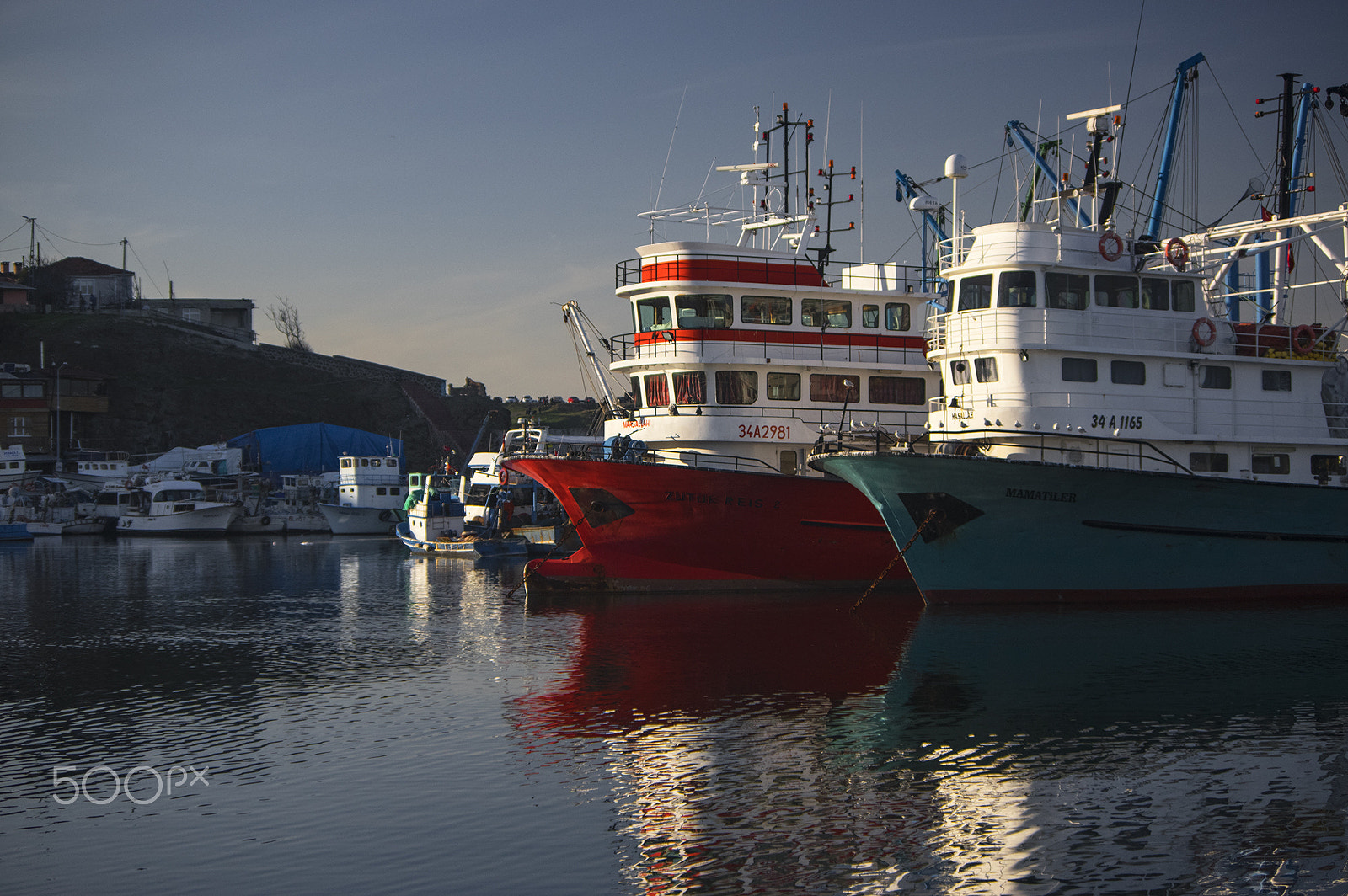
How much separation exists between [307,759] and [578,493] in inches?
559

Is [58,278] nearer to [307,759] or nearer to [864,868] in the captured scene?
[307,759]

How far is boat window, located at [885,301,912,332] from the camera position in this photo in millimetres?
31969

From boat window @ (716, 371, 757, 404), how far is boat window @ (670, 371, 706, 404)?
0.42 metres

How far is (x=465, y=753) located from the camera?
47.0ft

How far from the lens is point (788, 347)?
30.5 m

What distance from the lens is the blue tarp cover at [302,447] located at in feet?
259

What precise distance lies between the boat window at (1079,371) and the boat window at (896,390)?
7.51 m

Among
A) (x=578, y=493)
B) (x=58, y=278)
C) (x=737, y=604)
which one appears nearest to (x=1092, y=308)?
(x=737, y=604)

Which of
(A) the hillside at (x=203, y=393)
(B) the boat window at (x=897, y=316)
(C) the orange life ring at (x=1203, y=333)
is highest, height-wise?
(A) the hillside at (x=203, y=393)

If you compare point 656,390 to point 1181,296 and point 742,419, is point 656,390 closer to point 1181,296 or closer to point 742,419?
point 742,419

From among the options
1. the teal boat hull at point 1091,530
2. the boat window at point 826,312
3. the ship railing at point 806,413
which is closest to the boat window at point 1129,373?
the teal boat hull at point 1091,530

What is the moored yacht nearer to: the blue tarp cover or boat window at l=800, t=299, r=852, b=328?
boat window at l=800, t=299, r=852, b=328

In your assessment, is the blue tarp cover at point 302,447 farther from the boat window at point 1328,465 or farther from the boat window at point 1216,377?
the boat window at point 1328,465

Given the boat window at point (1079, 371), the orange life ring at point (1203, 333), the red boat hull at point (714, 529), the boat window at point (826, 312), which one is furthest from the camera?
the boat window at point (826, 312)
